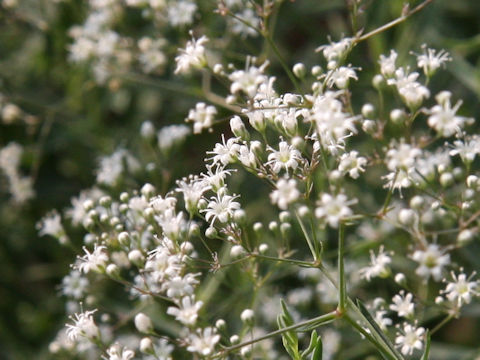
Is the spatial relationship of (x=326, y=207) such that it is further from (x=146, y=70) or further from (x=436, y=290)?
(x=146, y=70)

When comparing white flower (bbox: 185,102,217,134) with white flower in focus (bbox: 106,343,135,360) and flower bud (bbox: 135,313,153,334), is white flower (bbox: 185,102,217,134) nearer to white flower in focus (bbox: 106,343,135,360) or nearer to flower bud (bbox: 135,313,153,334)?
flower bud (bbox: 135,313,153,334)

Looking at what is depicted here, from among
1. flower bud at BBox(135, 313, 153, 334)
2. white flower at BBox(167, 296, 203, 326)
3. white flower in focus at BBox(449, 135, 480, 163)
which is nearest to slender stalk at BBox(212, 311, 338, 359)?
white flower at BBox(167, 296, 203, 326)

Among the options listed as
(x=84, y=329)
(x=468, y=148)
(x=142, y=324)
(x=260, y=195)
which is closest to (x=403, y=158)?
(x=468, y=148)

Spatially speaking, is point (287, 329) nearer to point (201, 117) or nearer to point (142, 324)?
point (142, 324)

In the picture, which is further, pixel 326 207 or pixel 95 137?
pixel 95 137

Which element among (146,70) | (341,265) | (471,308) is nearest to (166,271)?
(341,265)

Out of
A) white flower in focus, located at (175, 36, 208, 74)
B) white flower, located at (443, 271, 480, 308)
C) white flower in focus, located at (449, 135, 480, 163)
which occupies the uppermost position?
white flower in focus, located at (175, 36, 208, 74)
